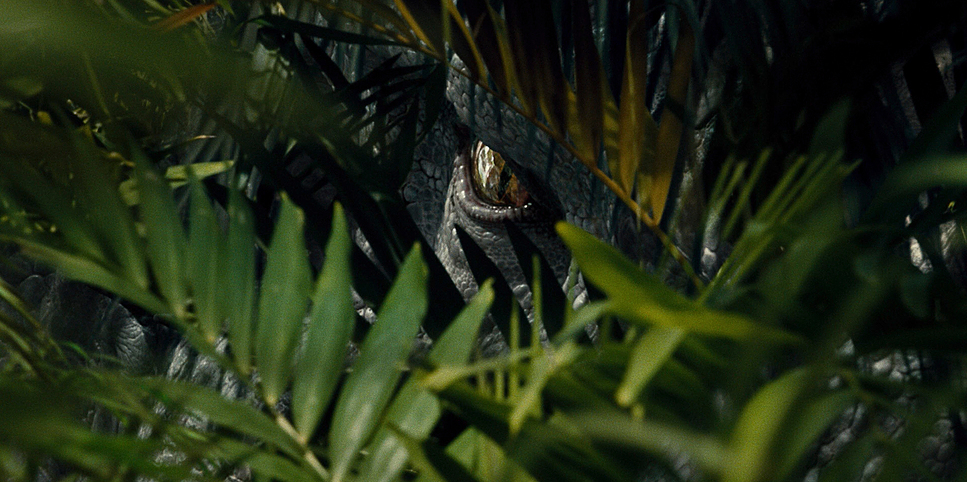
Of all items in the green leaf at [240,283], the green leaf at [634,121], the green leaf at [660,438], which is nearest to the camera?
the green leaf at [660,438]

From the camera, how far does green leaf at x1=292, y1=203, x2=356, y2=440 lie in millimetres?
240

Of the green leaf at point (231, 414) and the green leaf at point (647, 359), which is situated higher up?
the green leaf at point (647, 359)

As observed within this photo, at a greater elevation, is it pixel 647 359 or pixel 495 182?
pixel 495 182

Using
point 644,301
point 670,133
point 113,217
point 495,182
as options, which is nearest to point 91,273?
point 113,217

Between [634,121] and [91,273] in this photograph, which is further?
[634,121]

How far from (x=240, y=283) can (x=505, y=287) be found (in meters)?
0.17

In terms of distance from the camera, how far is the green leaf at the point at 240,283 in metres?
0.26

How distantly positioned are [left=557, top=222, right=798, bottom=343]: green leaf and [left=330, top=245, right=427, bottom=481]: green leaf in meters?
0.07

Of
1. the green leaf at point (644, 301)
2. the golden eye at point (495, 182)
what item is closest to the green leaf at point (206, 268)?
the green leaf at point (644, 301)

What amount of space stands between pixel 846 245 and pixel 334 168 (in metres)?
0.28

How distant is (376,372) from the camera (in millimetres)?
238

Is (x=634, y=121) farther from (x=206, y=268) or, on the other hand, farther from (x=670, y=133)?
(x=206, y=268)

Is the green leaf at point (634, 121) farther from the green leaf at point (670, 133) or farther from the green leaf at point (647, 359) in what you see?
the green leaf at point (647, 359)

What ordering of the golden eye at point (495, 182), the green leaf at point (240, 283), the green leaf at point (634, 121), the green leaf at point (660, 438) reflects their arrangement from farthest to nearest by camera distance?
the golden eye at point (495, 182)
the green leaf at point (634, 121)
the green leaf at point (240, 283)
the green leaf at point (660, 438)
